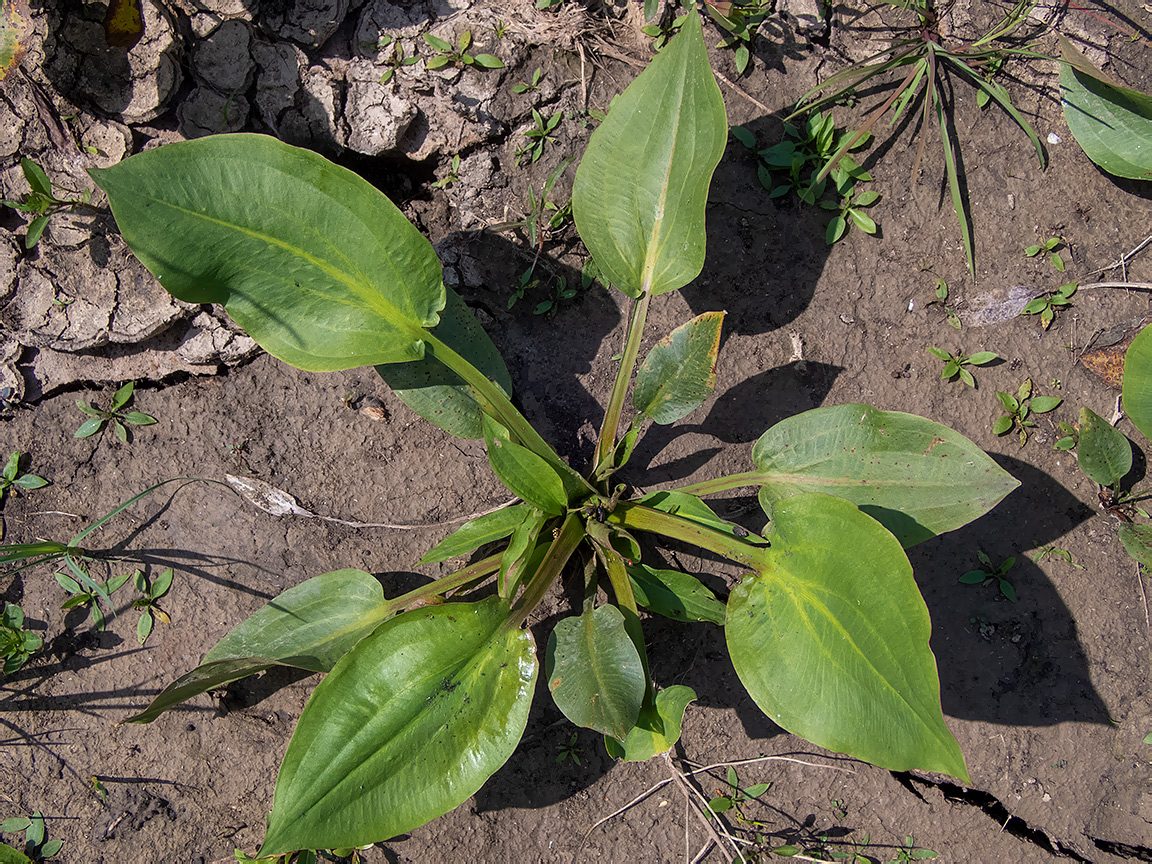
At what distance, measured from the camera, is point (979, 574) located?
1.80 meters

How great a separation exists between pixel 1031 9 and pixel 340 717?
2401mm

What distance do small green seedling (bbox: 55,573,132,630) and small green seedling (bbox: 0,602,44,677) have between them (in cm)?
10

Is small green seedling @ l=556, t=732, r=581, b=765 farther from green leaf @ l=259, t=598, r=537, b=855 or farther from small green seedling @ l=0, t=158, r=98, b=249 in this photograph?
small green seedling @ l=0, t=158, r=98, b=249

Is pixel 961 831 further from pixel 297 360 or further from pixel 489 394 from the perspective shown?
pixel 297 360

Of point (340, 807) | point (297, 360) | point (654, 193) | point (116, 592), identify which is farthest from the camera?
point (116, 592)

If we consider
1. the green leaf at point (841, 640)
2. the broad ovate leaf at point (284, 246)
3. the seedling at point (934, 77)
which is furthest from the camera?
the seedling at point (934, 77)

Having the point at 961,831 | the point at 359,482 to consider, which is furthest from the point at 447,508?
the point at 961,831

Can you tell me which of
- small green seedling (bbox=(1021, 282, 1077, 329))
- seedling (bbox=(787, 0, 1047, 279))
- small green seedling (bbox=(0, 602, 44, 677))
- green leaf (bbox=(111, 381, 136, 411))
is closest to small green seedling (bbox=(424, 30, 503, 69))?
seedling (bbox=(787, 0, 1047, 279))

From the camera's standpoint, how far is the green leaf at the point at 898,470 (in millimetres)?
1482

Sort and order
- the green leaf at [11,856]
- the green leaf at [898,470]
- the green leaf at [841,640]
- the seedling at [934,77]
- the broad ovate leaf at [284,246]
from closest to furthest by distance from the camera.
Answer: the green leaf at [841,640]
the broad ovate leaf at [284,246]
the green leaf at [898,470]
the green leaf at [11,856]
the seedling at [934,77]

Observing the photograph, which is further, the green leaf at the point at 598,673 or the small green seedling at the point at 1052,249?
the small green seedling at the point at 1052,249

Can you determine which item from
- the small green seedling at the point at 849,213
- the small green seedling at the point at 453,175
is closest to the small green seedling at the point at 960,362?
the small green seedling at the point at 849,213

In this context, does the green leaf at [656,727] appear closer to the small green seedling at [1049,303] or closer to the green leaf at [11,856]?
the small green seedling at [1049,303]

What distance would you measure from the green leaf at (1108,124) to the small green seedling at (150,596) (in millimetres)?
2612
